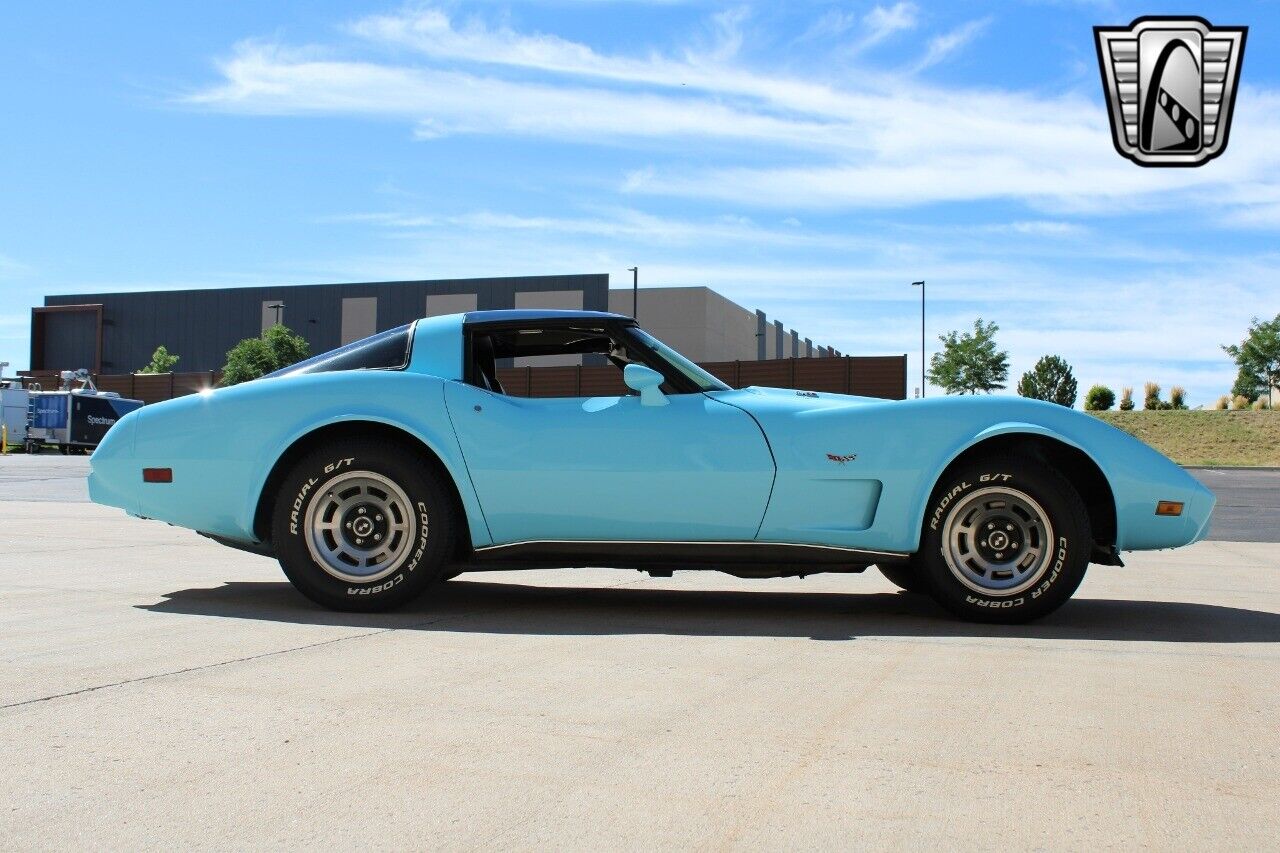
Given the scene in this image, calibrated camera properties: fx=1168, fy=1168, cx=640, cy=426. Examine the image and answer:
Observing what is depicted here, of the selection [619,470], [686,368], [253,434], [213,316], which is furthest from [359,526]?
[213,316]

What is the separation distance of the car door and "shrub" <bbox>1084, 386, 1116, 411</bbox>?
58.0 metres

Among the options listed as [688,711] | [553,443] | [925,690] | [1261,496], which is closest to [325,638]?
[553,443]

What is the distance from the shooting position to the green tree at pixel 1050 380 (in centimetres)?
6331

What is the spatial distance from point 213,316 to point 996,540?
73.9 meters

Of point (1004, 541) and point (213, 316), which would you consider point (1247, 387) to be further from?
point (1004, 541)

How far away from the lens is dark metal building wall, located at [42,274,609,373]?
68.1 meters

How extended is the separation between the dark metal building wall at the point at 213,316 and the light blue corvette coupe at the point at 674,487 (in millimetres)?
61047

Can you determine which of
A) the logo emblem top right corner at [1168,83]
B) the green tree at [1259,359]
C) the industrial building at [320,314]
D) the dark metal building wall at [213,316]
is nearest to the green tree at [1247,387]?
the green tree at [1259,359]

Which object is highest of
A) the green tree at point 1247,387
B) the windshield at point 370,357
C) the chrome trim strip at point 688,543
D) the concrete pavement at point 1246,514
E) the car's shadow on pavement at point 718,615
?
the green tree at point 1247,387

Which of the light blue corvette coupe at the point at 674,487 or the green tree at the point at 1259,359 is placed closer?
the light blue corvette coupe at the point at 674,487

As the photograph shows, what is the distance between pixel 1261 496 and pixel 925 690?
1607 centimetres

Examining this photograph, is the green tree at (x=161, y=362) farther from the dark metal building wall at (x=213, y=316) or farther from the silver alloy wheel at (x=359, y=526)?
the silver alloy wheel at (x=359, y=526)

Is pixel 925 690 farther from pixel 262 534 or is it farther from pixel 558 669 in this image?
pixel 262 534

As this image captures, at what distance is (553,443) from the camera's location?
16.1ft
